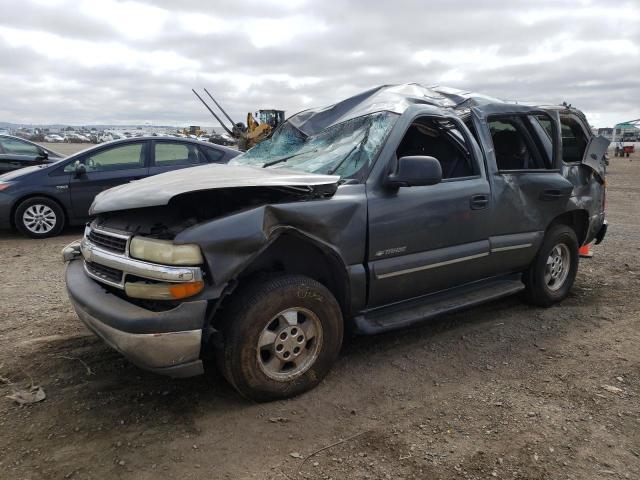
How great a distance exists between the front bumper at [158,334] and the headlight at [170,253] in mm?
225

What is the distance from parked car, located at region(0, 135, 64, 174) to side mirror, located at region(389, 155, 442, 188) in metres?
8.56

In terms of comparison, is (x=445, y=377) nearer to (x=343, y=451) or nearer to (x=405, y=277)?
(x=405, y=277)

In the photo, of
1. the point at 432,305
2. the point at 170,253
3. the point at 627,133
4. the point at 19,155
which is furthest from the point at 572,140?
the point at 627,133

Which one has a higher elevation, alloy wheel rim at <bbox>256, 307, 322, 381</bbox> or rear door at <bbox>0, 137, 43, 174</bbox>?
rear door at <bbox>0, 137, 43, 174</bbox>

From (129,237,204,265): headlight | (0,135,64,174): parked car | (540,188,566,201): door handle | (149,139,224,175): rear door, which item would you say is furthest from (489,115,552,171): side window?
(0,135,64,174): parked car

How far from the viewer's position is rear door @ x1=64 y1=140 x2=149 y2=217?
309 inches

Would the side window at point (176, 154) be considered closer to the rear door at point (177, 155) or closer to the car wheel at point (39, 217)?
the rear door at point (177, 155)

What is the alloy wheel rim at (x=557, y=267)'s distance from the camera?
4789mm

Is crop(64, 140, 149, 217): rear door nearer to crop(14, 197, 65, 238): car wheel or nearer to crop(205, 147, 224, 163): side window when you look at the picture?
crop(14, 197, 65, 238): car wheel

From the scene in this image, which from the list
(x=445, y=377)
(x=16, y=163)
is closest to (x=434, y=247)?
(x=445, y=377)

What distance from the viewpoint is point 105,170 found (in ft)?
26.2

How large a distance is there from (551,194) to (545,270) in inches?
27.7

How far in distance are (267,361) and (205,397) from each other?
47 centimetres

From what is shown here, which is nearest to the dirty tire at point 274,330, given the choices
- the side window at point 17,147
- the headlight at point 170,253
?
the headlight at point 170,253
